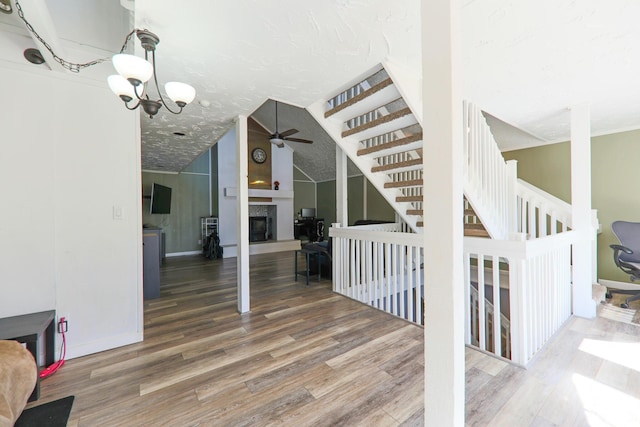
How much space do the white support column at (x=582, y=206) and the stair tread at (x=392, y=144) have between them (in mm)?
1770

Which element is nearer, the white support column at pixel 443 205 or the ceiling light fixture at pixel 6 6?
the white support column at pixel 443 205

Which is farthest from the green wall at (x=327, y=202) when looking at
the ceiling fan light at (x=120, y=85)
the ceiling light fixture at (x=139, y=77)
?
the ceiling fan light at (x=120, y=85)

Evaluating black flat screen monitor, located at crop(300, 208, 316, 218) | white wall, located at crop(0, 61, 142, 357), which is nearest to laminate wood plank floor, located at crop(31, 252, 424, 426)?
white wall, located at crop(0, 61, 142, 357)

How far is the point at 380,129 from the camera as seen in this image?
276 centimetres

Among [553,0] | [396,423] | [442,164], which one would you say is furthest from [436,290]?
[553,0]

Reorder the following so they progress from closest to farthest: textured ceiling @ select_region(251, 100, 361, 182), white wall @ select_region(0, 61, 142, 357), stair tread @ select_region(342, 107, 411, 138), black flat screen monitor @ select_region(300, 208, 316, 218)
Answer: white wall @ select_region(0, 61, 142, 357) → stair tread @ select_region(342, 107, 411, 138) → textured ceiling @ select_region(251, 100, 361, 182) → black flat screen monitor @ select_region(300, 208, 316, 218)

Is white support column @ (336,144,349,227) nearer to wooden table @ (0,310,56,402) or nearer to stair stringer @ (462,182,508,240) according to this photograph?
stair stringer @ (462,182,508,240)

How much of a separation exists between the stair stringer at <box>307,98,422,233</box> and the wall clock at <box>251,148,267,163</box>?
15.3ft

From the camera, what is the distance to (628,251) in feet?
10.0

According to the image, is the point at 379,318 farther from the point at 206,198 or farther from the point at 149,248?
the point at 206,198

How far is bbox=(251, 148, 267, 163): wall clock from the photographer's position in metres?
7.29

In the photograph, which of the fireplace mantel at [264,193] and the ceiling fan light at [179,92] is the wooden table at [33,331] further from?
the fireplace mantel at [264,193]

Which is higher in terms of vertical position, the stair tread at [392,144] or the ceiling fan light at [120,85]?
the ceiling fan light at [120,85]

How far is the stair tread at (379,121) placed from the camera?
7.69ft
